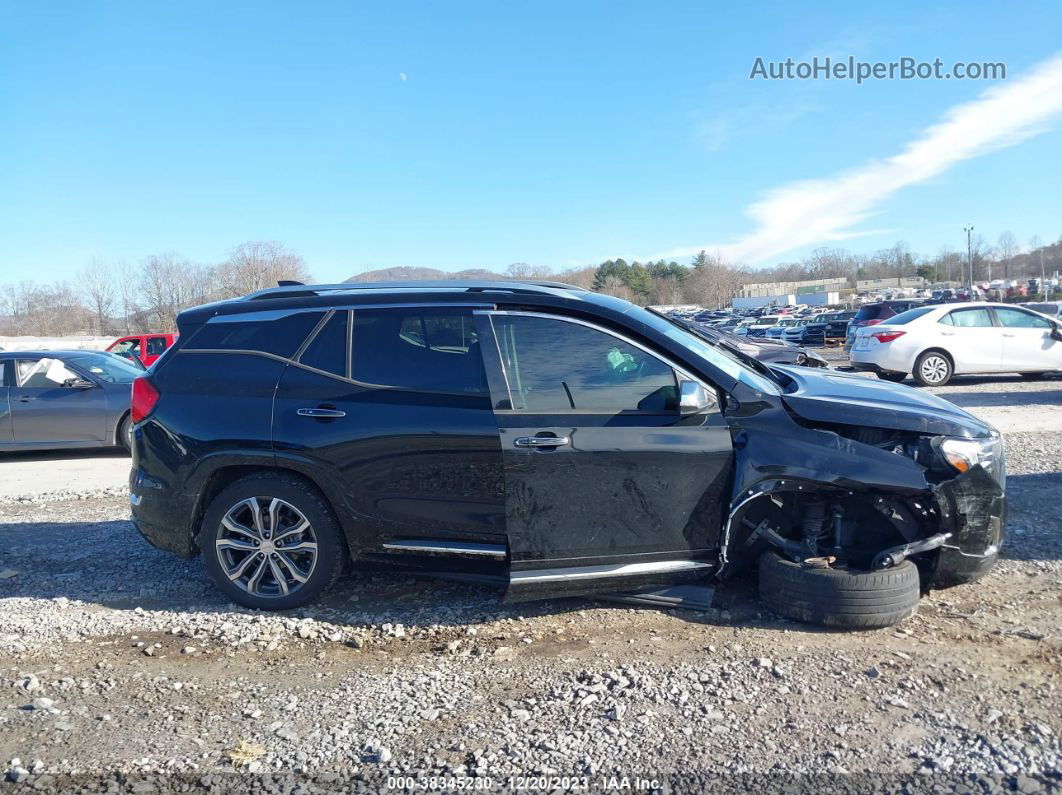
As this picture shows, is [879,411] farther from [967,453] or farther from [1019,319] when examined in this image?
[1019,319]

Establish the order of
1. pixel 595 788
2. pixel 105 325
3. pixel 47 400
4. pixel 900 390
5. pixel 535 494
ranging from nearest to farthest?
pixel 595 788, pixel 535 494, pixel 900 390, pixel 47 400, pixel 105 325

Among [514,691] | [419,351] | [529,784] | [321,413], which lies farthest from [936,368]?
[529,784]

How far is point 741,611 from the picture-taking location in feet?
14.2

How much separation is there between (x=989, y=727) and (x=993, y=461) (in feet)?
5.18

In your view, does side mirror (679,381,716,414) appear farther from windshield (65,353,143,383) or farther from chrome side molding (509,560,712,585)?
windshield (65,353,143,383)

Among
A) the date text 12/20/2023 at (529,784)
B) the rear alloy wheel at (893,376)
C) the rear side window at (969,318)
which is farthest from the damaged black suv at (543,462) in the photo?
the rear alloy wheel at (893,376)

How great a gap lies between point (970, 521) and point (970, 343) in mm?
12347

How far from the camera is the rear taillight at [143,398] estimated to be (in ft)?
15.7

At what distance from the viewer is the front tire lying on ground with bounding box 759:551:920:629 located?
3.96m

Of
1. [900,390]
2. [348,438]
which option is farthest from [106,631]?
[900,390]

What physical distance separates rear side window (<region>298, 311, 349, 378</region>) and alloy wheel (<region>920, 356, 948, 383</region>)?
13468mm

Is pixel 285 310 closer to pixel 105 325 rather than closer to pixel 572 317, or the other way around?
pixel 572 317

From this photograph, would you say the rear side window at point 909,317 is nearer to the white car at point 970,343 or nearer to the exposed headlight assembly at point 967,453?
the white car at point 970,343

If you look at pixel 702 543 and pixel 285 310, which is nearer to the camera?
pixel 702 543
